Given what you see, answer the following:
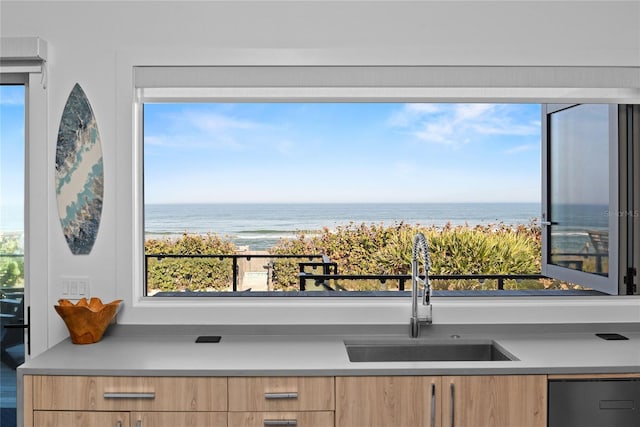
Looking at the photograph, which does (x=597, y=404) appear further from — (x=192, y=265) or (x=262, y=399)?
(x=192, y=265)

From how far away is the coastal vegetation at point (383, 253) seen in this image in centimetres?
310

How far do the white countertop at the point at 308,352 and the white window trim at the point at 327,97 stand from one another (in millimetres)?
47

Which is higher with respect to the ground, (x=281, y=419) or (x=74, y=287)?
(x=74, y=287)

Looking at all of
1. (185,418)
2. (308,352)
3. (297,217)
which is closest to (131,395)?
(185,418)

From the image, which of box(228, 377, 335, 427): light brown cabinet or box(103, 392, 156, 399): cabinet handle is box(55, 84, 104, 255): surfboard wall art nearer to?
box(103, 392, 156, 399): cabinet handle

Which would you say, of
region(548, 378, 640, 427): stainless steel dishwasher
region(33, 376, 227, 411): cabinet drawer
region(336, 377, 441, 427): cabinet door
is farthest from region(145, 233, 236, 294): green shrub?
region(548, 378, 640, 427): stainless steel dishwasher

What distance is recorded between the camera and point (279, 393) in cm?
189

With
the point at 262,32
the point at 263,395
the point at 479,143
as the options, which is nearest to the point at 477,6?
the point at 262,32

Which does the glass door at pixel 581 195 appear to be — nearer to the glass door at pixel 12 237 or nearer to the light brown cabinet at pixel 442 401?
the light brown cabinet at pixel 442 401

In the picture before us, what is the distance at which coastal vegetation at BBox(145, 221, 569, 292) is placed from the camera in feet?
10.2

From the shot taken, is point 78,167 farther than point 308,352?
Yes

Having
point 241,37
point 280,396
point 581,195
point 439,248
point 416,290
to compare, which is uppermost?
point 241,37

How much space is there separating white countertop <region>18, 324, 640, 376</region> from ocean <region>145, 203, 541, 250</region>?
33.3 inches

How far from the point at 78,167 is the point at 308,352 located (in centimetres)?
134
